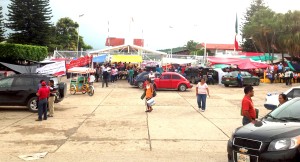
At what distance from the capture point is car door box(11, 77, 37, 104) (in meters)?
15.1

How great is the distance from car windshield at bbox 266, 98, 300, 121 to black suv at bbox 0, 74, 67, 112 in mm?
10831

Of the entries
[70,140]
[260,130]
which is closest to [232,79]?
[70,140]

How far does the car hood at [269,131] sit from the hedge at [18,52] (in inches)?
1209

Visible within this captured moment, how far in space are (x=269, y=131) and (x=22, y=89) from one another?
38.5ft

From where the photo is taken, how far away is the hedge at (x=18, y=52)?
109 feet

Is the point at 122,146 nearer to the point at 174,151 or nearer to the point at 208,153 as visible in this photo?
the point at 174,151

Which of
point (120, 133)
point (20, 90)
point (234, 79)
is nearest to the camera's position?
point (120, 133)

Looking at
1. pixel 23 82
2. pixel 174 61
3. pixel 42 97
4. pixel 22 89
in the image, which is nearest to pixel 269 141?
pixel 42 97

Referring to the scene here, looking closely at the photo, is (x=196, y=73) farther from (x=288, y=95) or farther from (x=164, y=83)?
(x=288, y=95)

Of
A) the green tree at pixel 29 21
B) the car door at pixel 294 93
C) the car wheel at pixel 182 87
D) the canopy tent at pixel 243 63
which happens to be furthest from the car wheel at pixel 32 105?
the green tree at pixel 29 21

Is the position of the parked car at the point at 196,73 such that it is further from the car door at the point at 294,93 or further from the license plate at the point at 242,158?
the license plate at the point at 242,158

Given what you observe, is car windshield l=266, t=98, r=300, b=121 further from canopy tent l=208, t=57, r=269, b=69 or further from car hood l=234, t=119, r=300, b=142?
canopy tent l=208, t=57, r=269, b=69

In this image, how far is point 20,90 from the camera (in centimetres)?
1509

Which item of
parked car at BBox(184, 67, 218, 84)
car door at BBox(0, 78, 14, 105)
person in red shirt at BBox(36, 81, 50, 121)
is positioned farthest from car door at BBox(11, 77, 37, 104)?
parked car at BBox(184, 67, 218, 84)
